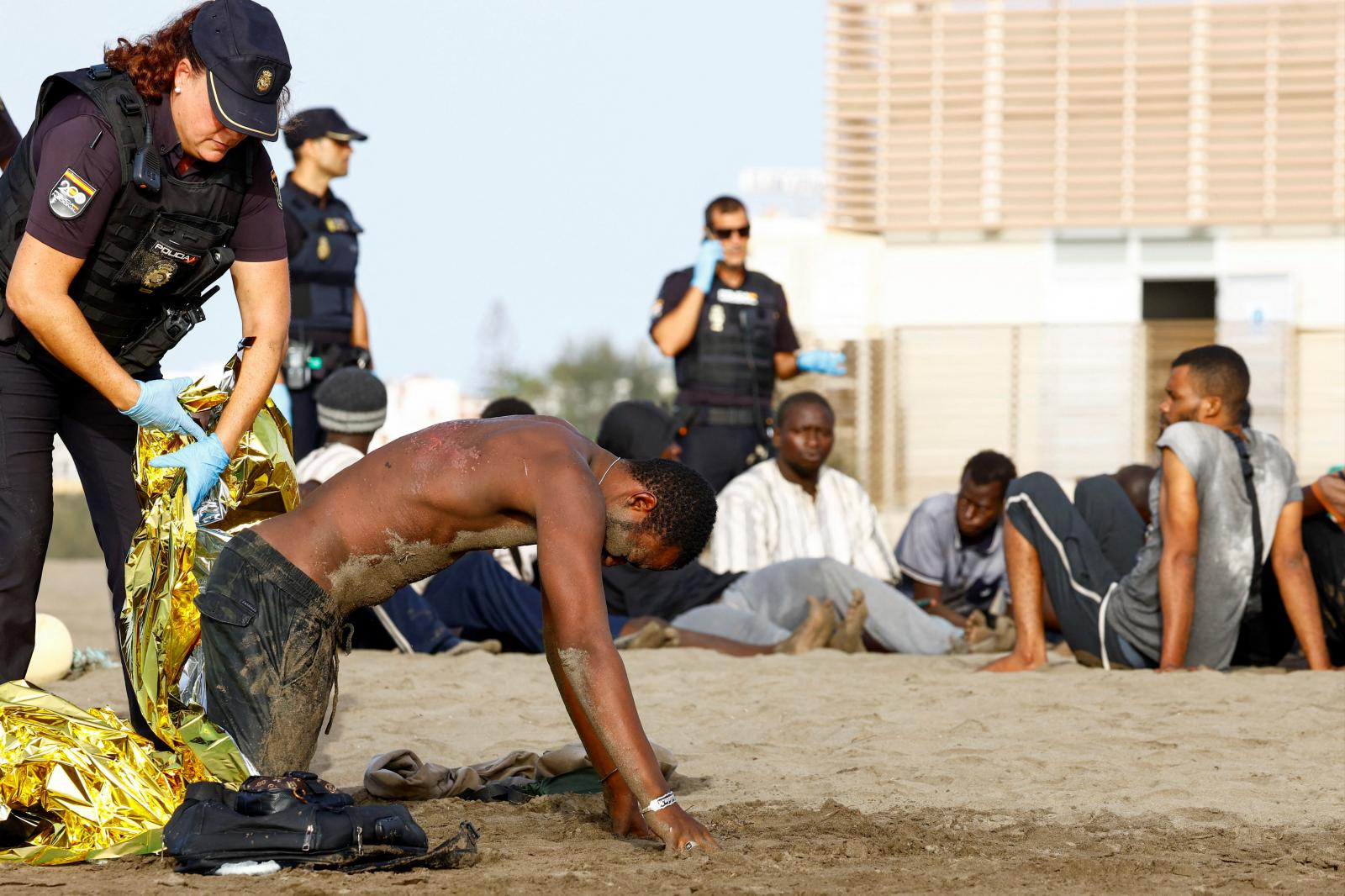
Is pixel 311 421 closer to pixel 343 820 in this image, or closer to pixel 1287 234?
pixel 343 820

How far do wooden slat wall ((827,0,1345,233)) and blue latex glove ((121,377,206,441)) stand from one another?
2682 cm

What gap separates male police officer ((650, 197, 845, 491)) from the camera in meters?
8.92

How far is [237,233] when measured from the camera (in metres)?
4.48

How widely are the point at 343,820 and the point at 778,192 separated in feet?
171

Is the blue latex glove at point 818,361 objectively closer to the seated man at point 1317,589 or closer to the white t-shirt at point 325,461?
the white t-shirt at point 325,461

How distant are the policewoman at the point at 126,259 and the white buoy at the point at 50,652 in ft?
8.14

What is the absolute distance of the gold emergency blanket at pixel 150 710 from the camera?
388 centimetres

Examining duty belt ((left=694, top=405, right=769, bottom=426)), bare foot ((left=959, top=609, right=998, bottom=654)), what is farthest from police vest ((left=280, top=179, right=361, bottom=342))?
bare foot ((left=959, top=609, right=998, bottom=654))

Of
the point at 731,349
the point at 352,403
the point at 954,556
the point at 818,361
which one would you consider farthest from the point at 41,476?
the point at 818,361

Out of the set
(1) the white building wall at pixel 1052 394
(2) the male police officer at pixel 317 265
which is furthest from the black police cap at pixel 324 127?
(1) the white building wall at pixel 1052 394

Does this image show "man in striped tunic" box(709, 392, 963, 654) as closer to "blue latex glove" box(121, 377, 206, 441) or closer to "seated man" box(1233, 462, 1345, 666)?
"seated man" box(1233, 462, 1345, 666)

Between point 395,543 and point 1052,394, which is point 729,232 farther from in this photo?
point 1052,394

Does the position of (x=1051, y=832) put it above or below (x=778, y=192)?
below

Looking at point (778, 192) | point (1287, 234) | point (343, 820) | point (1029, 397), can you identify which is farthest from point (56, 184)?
point (778, 192)
